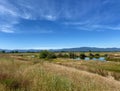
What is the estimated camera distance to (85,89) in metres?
5.48

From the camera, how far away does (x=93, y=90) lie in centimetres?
547

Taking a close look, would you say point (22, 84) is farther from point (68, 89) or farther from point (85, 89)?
point (85, 89)

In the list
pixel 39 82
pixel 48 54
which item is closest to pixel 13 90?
pixel 39 82

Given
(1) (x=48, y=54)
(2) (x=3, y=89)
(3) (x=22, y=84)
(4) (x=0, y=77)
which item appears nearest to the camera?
(2) (x=3, y=89)

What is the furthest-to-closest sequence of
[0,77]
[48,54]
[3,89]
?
[48,54], [0,77], [3,89]

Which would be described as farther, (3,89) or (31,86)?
(31,86)

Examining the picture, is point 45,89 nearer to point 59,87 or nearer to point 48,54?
point 59,87

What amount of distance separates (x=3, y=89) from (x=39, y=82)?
1.51 meters

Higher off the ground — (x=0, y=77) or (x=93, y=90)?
(x=0, y=77)

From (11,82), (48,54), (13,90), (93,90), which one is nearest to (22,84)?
(11,82)

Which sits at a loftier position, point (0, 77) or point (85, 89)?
point (0, 77)

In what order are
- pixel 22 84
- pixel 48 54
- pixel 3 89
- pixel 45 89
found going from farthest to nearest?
pixel 48 54 → pixel 22 84 → pixel 45 89 → pixel 3 89

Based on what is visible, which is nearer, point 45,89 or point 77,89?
point 45,89

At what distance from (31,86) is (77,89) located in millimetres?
1524
